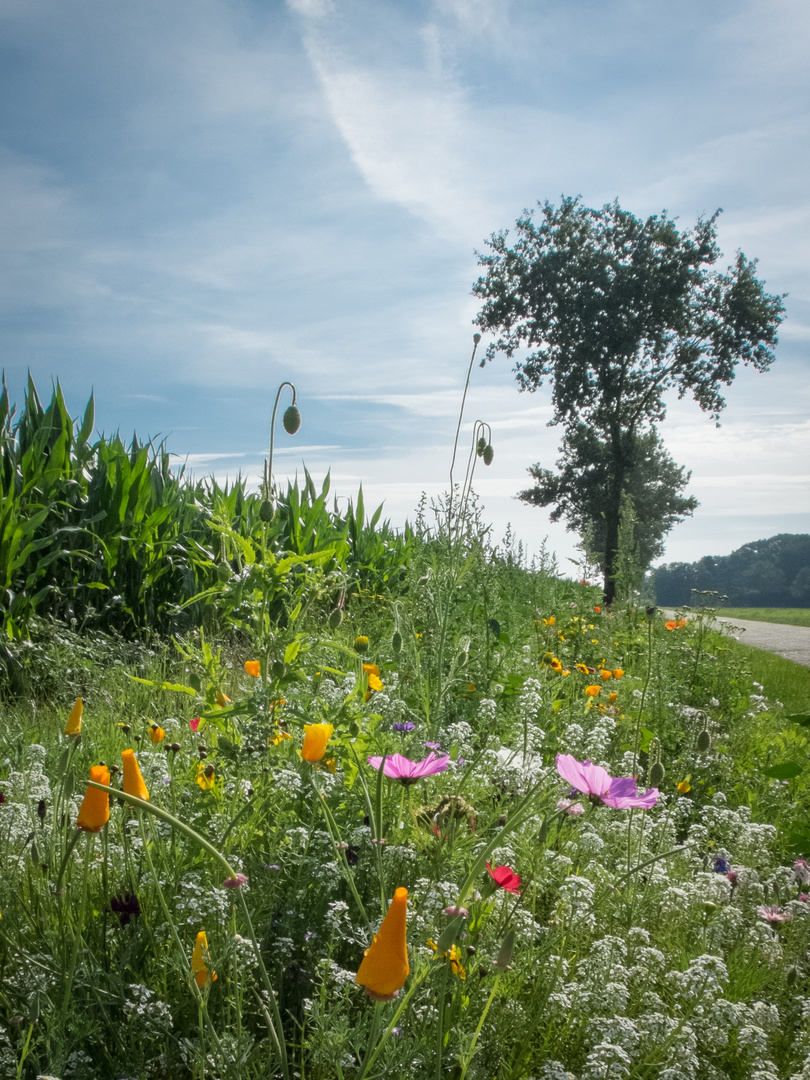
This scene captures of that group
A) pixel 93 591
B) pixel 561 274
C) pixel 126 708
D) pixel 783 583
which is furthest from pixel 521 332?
pixel 783 583

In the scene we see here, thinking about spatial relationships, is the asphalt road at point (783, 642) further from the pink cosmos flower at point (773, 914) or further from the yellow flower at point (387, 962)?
the yellow flower at point (387, 962)

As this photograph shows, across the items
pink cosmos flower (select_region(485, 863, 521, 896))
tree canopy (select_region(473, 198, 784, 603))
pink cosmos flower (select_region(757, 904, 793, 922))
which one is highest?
tree canopy (select_region(473, 198, 784, 603))

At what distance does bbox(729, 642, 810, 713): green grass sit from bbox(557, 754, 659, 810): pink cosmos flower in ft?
16.6

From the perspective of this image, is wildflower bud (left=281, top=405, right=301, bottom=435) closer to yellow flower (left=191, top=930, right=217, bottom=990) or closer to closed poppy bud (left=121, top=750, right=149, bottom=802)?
closed poppy bud (left=121, top=750, right=149, bottom=802)

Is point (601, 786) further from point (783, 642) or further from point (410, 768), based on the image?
point (783, 642)

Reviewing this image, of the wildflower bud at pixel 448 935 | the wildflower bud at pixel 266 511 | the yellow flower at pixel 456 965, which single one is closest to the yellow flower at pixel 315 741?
the wildflower bud at pixel 448 935

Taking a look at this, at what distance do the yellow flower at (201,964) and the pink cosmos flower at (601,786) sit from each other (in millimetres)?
776

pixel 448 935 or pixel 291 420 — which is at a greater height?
pixel 291 420

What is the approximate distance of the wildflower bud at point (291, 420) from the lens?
2092 mm

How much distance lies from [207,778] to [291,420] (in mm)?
1073

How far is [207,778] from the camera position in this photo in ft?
6.70

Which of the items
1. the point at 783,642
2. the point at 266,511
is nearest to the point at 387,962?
the point at 266,511

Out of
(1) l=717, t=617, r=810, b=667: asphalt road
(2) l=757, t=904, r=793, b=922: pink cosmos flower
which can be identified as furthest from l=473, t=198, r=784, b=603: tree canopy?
(2) l=757, t=904, r=793, b=922: pink cosmos flower

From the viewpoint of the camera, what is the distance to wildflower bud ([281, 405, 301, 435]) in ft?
6.86
